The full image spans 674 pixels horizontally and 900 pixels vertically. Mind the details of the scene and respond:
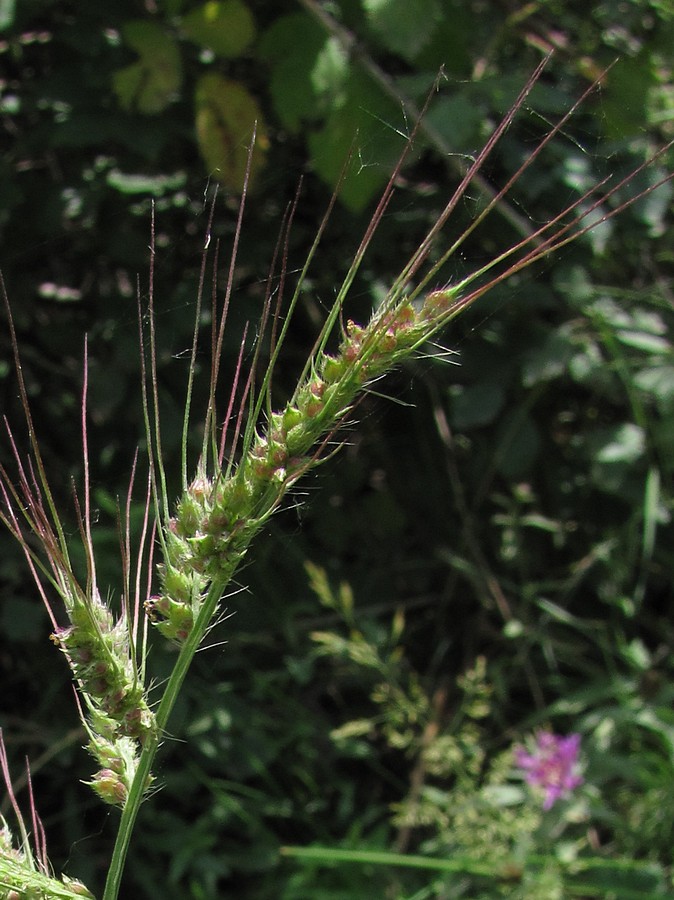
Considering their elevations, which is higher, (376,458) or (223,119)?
(223,119)

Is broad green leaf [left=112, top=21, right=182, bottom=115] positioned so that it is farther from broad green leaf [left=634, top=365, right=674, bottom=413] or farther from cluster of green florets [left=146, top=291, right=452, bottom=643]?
cluster of green florets [left=146, top=291, right=452, bottom=643]

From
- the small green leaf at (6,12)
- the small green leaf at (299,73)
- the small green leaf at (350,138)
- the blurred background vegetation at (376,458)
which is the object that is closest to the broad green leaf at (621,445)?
the blurred background vegetation at (376,458)

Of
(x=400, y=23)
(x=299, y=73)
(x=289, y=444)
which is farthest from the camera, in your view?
(x=299, y=73)

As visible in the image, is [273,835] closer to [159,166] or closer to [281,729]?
[281,729]

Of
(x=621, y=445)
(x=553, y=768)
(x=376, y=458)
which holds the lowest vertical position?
(x=553, y=768)

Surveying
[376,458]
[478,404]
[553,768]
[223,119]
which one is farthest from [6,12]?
[553,768]

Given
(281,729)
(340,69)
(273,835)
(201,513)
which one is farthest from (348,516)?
(201,513)

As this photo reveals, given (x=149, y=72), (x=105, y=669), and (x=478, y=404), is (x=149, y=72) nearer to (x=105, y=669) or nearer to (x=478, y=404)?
(x=478, y=404)

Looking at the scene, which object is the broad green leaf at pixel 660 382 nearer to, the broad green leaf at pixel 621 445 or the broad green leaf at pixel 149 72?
the broad green leaf at pixel 621 445
